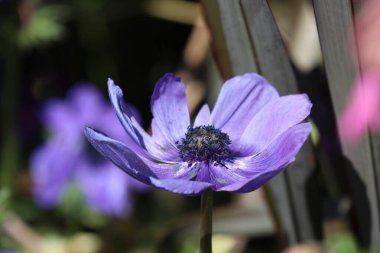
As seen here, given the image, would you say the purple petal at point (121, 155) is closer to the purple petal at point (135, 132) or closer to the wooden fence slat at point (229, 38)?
the purple petal at point (135, 132)

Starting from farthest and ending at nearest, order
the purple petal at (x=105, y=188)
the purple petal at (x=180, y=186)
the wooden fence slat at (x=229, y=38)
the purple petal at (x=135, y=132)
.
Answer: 1. the purple petal at (x=105, y=188)
2. the wooden fence slat at (x=229, y=38)
3. the purple petal at (x=135, y=132)
4. the purple petal at (x=180, y=186)

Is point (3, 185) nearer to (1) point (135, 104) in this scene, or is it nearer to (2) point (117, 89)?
(1) point (135, 104)

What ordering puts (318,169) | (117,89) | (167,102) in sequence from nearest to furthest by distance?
1. (117,89)
2. (167,102)
3. (318,169)

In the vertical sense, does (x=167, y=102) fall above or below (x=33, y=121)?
below

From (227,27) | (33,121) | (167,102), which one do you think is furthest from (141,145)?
(33,121)

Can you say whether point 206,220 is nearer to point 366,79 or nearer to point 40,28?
point 366,79

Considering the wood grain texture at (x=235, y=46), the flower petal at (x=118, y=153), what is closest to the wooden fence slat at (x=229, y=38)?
the wood grain texture at (x=235, y=46)
